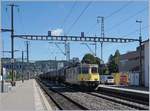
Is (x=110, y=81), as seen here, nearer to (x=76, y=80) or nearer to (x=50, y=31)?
(x=50, y=31)

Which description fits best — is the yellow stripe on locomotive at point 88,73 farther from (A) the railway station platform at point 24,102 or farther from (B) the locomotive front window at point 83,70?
(A) the railway station platform at point 24,102

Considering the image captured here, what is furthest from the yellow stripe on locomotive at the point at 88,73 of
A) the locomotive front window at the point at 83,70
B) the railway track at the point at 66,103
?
the railway track at the point at 66,103

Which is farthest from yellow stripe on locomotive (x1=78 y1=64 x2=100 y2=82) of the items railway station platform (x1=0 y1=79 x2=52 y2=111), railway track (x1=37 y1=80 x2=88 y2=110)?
railway station platform (x1=0 y1=79 x2=52 y2=111)

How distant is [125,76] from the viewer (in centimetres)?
7550

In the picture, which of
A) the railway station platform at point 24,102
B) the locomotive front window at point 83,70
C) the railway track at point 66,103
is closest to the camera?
the railway station platform at point 24,102

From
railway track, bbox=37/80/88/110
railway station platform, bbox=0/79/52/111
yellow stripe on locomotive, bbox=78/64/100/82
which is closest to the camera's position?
railway station platform, bbox=0/79/52/111

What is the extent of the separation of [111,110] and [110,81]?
57.9 metres

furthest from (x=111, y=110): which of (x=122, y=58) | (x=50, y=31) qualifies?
(x=122, y=58)

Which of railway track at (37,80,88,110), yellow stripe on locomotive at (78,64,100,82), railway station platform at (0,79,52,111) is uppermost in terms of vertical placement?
yellow stripe on locomotive at (78,64,100,82)

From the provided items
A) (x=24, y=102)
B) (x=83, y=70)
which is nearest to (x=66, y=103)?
(x=24, y=102)

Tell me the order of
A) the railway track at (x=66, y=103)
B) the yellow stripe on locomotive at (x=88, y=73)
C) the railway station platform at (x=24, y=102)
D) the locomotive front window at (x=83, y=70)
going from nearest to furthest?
the railway station platform at (x=24, y=102)
the railway track at (x=66, y=103)
the yellow stripe on locomotive at (x=88, y=73)
the locomotive front window at (x=83, y=70)

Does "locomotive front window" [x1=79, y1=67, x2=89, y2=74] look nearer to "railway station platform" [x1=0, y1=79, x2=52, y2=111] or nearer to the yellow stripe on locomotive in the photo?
the yellow stripe on locomotive

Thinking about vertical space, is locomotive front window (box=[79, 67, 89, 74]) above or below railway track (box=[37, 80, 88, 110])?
above

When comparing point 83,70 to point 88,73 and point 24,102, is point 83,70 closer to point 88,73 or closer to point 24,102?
point 88,73
